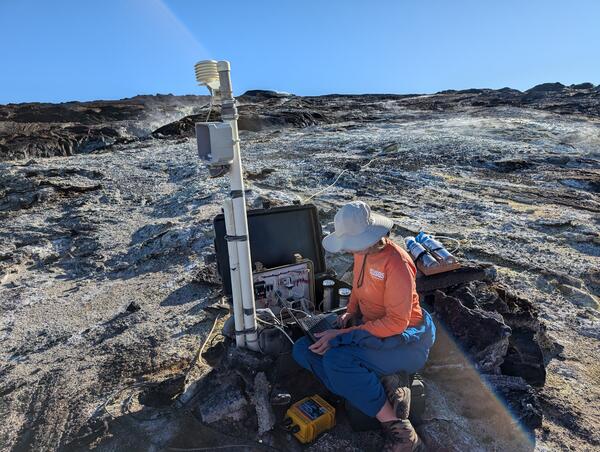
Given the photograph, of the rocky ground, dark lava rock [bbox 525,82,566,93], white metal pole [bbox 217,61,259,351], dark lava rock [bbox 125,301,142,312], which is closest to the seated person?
the rocky ground

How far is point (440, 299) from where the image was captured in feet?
13.3

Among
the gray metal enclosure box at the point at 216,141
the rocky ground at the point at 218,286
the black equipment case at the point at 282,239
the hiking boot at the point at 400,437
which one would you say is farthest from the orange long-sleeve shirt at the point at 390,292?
the gray metal enclosure box at the point at 216,141

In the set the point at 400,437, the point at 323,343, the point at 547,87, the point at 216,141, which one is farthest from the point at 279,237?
the point at 547,87

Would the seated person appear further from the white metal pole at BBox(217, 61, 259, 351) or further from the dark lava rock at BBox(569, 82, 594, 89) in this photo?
the dark lava rock at BBox(569, 82, 594, 89)

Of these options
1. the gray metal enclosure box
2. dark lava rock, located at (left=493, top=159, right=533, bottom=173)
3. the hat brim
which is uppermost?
the gray metal enclosure box

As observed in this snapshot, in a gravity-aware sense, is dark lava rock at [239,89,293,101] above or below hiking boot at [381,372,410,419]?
above

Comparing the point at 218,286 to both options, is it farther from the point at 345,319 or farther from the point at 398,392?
the point at 398,392

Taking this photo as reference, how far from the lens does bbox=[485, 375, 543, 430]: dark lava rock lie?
3.20 meters

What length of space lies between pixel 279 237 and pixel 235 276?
0.98 metres

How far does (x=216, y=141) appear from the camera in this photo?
2.88 m

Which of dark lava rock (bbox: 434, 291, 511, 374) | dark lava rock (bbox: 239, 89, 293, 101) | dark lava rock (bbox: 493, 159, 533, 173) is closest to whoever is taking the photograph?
dark lava rock (bbox: 434, 291, 511, 374)

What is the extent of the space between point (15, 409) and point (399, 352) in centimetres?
302

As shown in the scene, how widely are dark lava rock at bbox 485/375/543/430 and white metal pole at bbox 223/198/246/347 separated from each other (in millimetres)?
1797

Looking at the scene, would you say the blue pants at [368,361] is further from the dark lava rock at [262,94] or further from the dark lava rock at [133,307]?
the dark lava rock at [262,94]
